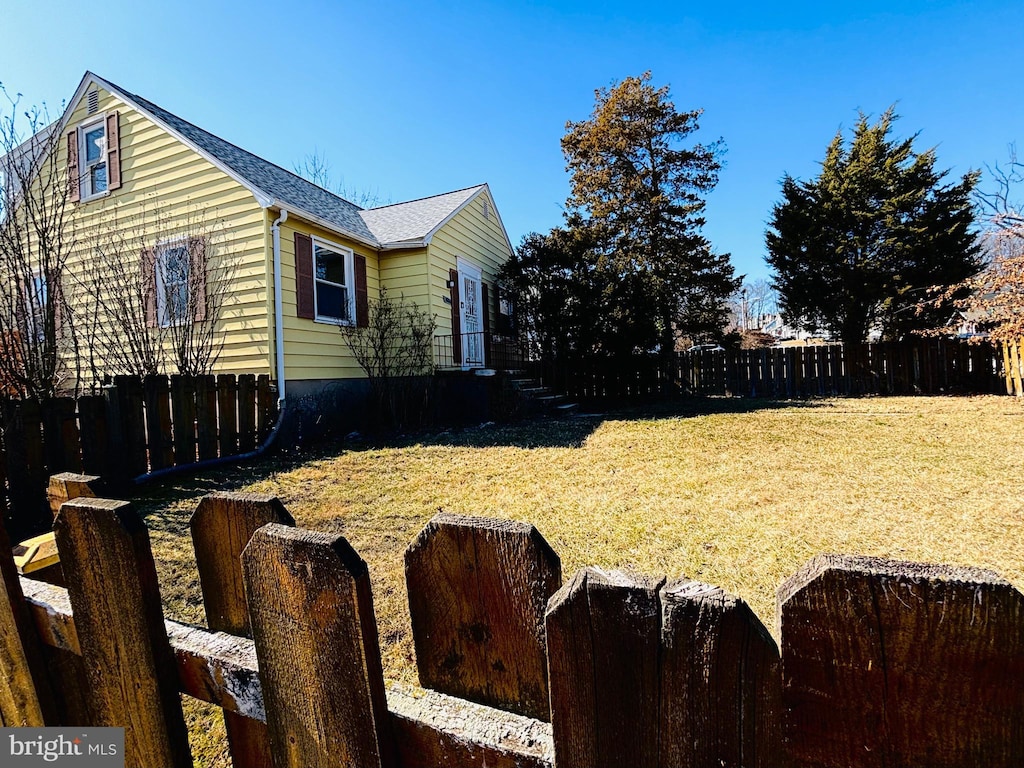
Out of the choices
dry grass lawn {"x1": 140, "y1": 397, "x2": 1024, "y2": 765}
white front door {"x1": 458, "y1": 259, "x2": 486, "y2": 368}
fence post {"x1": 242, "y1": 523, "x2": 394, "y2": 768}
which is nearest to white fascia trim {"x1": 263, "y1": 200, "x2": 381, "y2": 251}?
white front door {"x1": 458, "y1": 259, "x2": 486, "y2": 368}

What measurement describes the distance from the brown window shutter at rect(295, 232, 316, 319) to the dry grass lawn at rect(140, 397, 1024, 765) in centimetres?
286

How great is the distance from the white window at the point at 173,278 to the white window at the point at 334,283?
→ 212 cm

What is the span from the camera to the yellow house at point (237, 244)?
25.4ft

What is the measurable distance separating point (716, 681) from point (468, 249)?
463 inches

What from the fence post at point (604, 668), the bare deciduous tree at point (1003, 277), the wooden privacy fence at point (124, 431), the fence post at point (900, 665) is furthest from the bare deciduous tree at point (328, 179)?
the fence post at point (900, 665)

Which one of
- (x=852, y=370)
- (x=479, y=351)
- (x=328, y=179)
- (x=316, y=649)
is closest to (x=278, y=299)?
(x=479, y=351)

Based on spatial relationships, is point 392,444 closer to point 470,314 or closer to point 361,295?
point 361,295

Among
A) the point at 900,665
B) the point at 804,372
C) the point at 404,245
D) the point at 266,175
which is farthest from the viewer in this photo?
the point at 804,372

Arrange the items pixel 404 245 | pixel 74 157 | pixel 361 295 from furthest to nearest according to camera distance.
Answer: pixel 404 245, pixel 361 295, pixel 74 157

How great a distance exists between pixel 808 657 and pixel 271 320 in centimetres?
849

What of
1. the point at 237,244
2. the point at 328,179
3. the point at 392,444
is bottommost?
the point at 392,444

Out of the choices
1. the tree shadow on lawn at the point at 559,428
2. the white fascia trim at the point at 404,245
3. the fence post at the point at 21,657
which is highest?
the white fascia trim at the point at 404,245

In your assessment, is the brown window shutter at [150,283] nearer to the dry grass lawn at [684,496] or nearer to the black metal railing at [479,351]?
the dry grass lawn at [684,496]

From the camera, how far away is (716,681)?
1.89 ft
